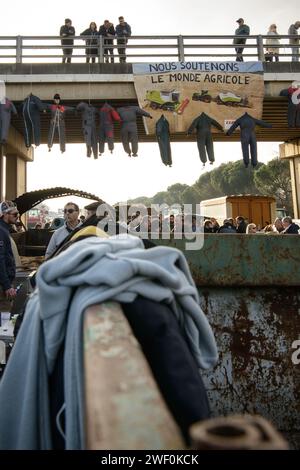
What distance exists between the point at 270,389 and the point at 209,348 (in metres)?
1.71

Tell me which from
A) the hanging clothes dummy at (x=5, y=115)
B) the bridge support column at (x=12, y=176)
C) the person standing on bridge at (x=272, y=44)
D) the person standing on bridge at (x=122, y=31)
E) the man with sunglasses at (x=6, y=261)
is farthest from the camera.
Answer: the bridge support column at (x=12, y=176)

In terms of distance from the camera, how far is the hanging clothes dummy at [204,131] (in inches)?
572

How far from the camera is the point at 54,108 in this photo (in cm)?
1370

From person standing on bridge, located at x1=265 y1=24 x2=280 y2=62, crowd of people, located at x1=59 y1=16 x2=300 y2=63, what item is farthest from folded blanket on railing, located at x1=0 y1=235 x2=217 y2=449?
person standing on bridge, located at x1=265 y1=24 x2=280 y2=62

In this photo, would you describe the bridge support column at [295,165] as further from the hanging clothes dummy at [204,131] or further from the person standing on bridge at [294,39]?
the hanging clothes dummy at [204,131]

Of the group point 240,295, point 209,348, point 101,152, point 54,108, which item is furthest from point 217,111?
point 209,348

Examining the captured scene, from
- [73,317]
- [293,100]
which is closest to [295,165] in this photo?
[293,100]

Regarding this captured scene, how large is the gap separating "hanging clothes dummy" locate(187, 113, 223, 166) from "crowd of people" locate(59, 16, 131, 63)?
12.7 ft

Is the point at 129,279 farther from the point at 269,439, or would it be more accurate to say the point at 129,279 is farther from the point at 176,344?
the point at 269,439

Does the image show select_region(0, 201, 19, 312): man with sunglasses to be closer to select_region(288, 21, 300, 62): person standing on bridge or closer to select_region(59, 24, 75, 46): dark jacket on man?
select_region(59, 24, 75, 46): dark jacket on man

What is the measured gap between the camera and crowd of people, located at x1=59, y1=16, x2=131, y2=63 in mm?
14643

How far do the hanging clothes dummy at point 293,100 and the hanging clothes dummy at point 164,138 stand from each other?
187 inches

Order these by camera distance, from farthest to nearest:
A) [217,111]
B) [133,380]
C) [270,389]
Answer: [217,111], [270,389], [133,380]

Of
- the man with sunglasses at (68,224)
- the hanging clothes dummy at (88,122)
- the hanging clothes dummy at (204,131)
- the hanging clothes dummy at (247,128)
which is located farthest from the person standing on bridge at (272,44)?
the man with sunglasses at (68,224)
